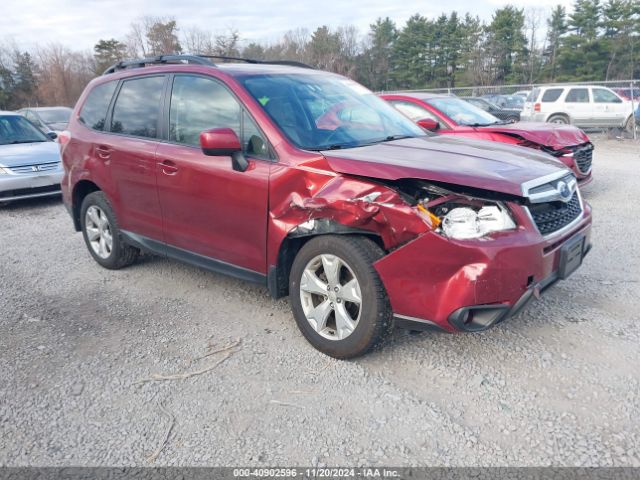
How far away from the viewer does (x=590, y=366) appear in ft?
10.4

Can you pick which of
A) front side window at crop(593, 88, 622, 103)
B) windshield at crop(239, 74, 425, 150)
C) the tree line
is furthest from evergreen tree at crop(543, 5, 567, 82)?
windshield at crop(239, 74, 425, 150)

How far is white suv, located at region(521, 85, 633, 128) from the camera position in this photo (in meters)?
16.5

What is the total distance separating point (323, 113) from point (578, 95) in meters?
15.5

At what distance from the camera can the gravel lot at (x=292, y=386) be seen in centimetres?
255

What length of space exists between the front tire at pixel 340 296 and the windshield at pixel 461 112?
17.1ft

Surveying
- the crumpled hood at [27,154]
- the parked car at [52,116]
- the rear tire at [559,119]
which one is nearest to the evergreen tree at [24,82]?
the parked car at [52,116]

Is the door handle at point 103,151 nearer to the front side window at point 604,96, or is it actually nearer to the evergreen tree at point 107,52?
the front side window at point 604,96

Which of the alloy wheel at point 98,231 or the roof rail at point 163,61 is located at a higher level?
the roof rail at point 163,61

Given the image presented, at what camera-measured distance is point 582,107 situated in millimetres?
16500

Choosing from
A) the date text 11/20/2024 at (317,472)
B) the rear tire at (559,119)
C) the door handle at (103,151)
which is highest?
the door handle at (103,151)

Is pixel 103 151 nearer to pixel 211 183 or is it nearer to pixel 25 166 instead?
pixel 211 183

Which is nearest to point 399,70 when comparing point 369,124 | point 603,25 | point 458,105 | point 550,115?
point 603,25

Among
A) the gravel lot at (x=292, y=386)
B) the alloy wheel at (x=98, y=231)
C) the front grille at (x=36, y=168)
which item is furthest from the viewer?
the front grille at (x=36, y=168)

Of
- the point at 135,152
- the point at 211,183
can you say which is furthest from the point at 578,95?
the point at 211,183
